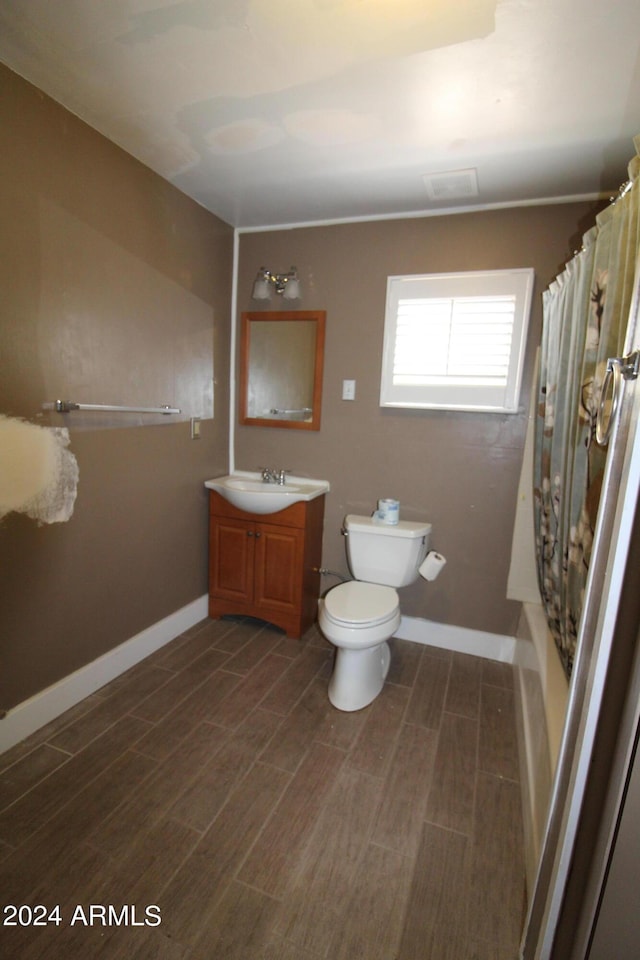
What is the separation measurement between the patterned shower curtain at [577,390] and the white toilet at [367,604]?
0.64 m

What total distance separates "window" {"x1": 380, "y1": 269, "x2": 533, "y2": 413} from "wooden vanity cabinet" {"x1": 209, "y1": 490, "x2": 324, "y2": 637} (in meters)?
0.87

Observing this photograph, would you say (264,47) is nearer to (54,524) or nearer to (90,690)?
(54,524)

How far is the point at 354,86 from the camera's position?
136cm

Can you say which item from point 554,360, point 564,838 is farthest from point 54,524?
point 554,360

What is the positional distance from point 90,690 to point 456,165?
2744 millimetres

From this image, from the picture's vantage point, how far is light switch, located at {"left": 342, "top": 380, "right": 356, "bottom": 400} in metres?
2.44

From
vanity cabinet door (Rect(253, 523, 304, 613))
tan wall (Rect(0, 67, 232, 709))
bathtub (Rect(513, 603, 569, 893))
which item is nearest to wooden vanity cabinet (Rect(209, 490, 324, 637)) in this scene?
vanity cabinet door (Rect(253, 523, 304, 613))

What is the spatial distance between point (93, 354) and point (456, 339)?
1.68 m

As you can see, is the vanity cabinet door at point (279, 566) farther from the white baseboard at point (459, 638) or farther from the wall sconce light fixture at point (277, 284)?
the wall sconce light fixture at point (277, 284)

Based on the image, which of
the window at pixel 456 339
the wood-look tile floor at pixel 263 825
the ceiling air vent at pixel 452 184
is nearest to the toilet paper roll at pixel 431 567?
the wood-look tile floor at pixel 263 825

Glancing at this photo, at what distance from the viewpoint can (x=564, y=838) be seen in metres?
0.80

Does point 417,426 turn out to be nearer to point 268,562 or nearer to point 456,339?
point 456,339

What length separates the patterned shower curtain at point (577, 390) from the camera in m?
1.09

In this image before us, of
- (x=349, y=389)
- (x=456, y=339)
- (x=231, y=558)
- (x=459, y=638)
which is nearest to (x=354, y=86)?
(x=456, y=339)
